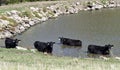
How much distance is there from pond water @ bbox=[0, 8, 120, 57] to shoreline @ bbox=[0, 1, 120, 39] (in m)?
1.25

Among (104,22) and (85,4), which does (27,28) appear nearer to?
(104,22)

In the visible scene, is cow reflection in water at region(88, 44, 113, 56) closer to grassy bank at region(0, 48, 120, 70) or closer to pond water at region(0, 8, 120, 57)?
pond water at region(0, 8, 120, 57)

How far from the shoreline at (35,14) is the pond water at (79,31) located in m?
1.25

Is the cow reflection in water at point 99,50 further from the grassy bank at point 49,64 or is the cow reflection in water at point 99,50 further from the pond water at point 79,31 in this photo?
the grassy bank at point 49,64

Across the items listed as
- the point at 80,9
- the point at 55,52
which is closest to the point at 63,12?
the point at 80,9

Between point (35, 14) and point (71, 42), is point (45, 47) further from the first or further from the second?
point (35, 14)

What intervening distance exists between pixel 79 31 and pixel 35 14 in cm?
1441

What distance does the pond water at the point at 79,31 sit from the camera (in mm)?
39147

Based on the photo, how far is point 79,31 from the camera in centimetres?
4978

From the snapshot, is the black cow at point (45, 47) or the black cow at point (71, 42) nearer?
the black cow at point (45, 47)

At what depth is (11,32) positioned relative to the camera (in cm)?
4784

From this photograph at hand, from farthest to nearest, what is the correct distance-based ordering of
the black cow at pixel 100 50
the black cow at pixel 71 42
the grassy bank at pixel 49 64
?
1. the black cow at pixel 71 42
2. the black cow at pixel 100 50
3. the grassy bank at pixel 49 64

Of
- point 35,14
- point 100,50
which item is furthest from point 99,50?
point 35,14

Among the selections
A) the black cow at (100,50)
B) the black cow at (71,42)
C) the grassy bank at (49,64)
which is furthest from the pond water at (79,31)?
the grassy bank at (49,64)
